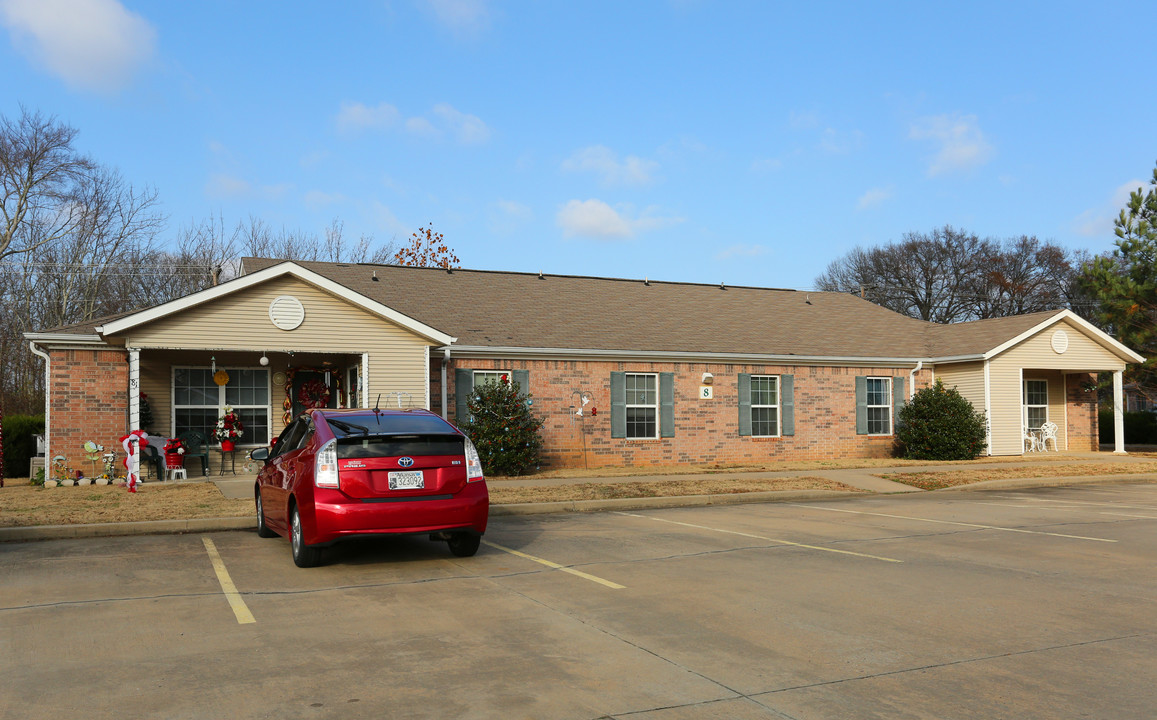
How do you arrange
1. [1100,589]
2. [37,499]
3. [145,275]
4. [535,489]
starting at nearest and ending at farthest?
[1100,589] → [37,499] → [535,489] → [145,275]

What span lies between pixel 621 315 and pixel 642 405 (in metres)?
3.29

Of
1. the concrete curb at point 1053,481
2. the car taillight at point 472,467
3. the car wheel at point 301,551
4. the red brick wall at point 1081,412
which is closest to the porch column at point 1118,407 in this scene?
the red brick wall at point 1081,412

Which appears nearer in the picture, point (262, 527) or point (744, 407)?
point (262, 527)

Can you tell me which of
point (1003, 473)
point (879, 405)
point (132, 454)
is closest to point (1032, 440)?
point (879, 405)

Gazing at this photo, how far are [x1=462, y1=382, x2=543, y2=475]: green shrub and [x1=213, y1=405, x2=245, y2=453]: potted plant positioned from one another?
487 centimetres

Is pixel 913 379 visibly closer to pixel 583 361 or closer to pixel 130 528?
pixel 583 361

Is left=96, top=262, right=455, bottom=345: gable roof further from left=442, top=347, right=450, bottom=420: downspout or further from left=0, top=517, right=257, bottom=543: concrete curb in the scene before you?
left=0, top=517, right=257, bottom=543: concrete curb

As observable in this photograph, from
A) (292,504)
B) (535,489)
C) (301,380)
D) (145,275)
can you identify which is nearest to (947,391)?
(535,489)

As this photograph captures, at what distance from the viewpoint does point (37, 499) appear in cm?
1447

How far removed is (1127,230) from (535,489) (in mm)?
24987

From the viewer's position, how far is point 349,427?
8961mm

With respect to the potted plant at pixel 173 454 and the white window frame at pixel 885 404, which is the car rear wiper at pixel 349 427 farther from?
the white window frame at pixel 885 404

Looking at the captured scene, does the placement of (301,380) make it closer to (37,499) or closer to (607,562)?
(37,499)

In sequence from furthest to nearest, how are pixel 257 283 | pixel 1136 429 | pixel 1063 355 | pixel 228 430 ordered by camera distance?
pixel 1136 429 < pixel 1063 355 < pixel 228 430 < pixel 257 283
